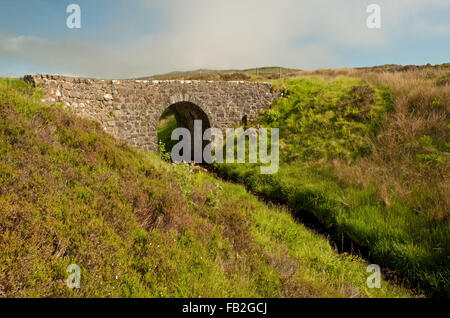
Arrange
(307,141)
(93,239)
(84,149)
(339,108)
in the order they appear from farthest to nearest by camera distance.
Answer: (339,108)
(307,141)
(84,149)
(93,239)

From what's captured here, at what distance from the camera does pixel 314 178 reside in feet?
31.6

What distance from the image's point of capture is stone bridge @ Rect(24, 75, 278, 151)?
10.7 m

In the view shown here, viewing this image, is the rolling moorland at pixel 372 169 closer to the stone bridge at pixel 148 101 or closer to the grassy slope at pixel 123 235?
the grassy slope at pixel 123 235

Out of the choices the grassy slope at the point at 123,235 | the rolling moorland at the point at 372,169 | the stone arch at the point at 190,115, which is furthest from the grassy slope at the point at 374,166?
the stone arch at the point at 190,115

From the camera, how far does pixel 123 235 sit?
3969 millimetres

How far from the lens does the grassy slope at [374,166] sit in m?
5.82

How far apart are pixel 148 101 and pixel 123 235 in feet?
33.2

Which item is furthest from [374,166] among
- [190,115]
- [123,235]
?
[190,115]

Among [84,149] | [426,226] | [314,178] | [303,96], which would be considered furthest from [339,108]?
[84,149]

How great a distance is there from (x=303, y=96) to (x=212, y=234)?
13016 mm

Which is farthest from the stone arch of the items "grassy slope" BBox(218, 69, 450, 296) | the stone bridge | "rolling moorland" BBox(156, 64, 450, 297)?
"grassy slope" BBox(218, 69, 450, 296)

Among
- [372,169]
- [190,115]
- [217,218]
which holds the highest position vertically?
[190,115]

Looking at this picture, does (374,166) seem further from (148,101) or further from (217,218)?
(148,101)

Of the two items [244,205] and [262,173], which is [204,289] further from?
[262,173]
